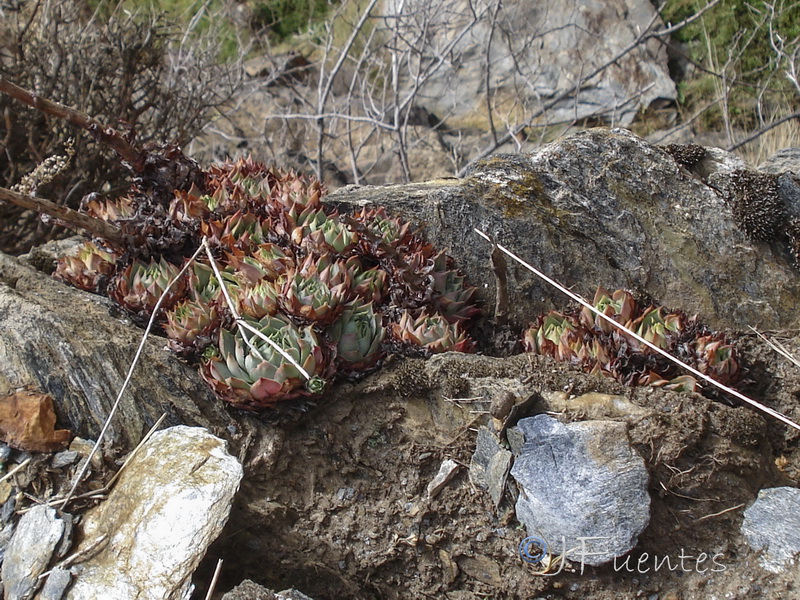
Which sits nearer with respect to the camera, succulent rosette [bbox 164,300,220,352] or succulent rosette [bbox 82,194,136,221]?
succulent rosette [bbox 164,300,220,352]

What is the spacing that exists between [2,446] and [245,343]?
0.93 metres

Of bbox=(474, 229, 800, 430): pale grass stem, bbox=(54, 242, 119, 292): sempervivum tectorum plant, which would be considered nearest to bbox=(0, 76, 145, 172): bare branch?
bbox=(54, 242, 119, 292): sempervivum tectorum plant

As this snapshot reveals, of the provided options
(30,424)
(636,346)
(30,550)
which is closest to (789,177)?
(636,346)

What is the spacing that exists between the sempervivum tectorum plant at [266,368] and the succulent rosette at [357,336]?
14cm

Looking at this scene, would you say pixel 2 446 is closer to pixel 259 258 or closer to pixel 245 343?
pixel 245 343

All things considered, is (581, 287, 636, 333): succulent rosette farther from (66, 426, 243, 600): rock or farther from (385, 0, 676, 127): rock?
(385, 0, 676, 127): rock

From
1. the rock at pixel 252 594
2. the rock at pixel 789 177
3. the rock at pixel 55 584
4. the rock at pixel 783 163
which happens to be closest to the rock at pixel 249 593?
the rock at pixel 252 594

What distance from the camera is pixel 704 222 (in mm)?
3678

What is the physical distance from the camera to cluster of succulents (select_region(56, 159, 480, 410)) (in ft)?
8.91

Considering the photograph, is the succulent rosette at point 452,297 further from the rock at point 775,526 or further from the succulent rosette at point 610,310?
the rock at point 775,526

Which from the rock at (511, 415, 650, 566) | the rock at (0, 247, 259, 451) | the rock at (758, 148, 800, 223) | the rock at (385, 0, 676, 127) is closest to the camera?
the rock at (511, 415, 650, 566)

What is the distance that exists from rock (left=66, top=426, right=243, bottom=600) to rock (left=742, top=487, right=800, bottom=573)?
1828 millimetres

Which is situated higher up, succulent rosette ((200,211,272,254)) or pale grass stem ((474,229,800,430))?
succulent rosette ((200,211,272,254))

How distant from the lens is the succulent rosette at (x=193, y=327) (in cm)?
285
